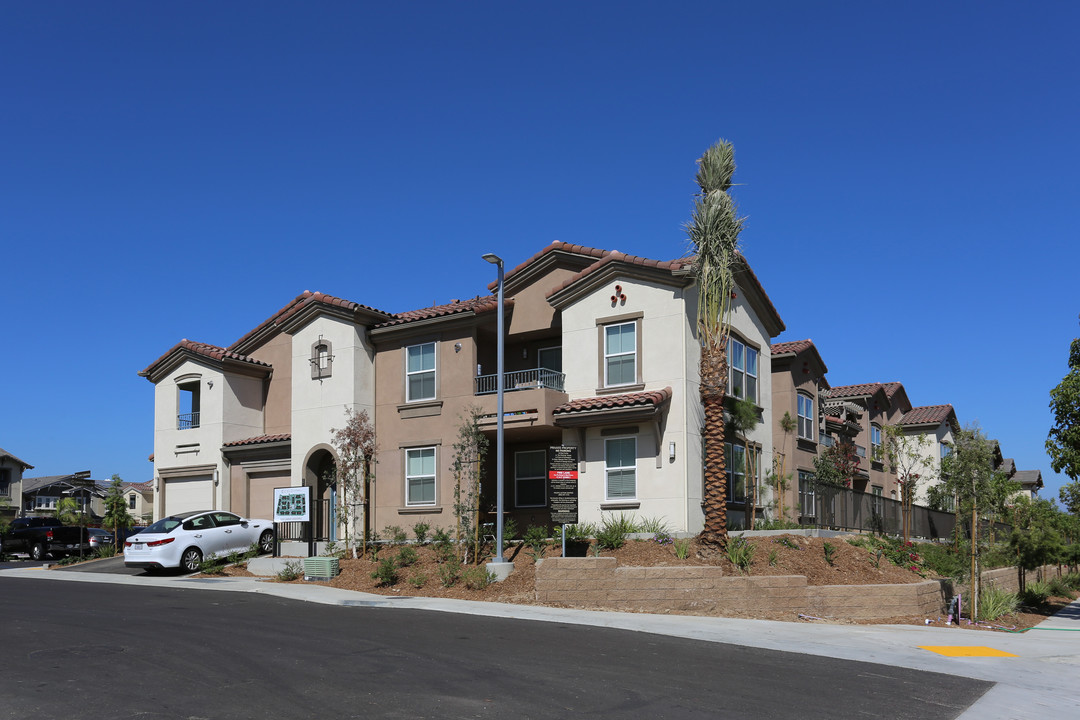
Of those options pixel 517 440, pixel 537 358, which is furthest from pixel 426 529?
pixel 537 358

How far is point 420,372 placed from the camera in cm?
2819

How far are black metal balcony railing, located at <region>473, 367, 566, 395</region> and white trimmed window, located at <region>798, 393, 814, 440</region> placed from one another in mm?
10804

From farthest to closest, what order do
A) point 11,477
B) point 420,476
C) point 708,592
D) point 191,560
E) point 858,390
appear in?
point 11,477 < point 858,390 < point 420,476 < point 191,560 < point 708,592

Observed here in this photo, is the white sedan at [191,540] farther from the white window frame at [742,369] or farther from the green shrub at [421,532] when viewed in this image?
the white window frame at [742,369]

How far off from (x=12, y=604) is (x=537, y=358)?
49.3 ft

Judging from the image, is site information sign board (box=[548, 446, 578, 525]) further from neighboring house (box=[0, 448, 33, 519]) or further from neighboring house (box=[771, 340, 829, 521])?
neighboring house (box=[0, 448, 33, 519])

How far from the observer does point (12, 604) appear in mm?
17844

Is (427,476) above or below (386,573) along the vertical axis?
above

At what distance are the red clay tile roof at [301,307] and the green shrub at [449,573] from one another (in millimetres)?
9503

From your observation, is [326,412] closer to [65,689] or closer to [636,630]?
[636,630]

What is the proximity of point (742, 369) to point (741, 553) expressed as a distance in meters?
7.78

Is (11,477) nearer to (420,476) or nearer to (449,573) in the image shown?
(420,476)

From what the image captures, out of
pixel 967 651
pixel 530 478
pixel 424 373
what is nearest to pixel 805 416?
pixel 530 478

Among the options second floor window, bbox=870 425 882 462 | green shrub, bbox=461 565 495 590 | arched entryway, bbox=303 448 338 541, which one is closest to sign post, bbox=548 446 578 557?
green shrub, bbox=461 565 495 590
